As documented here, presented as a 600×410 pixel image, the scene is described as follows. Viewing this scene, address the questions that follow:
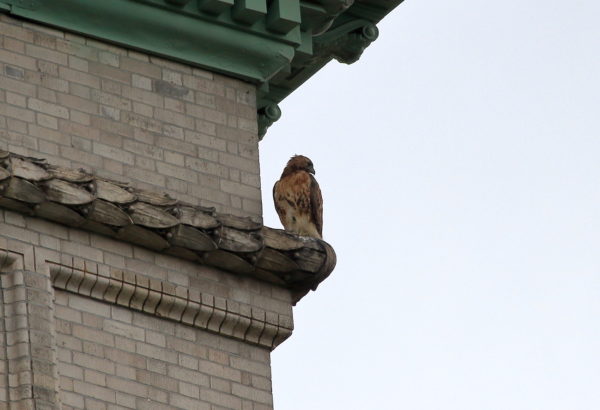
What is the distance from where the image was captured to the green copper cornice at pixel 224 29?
95.9ft

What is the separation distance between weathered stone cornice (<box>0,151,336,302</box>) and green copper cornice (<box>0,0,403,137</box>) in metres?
1.68

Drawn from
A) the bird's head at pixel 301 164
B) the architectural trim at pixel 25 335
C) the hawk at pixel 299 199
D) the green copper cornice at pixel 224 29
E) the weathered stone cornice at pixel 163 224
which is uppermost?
the green copper cornice at pixel 224 29

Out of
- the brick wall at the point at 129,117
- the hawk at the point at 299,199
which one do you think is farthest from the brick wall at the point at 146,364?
the hawk at the point at 299,199

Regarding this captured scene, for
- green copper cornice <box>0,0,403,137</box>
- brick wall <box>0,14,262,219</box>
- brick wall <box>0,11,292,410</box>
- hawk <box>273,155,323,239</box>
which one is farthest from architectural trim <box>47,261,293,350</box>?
green copper cornice <box>0,0,403,137</box>

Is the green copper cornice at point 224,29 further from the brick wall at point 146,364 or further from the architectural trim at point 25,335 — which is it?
the brick wall at point 146,364

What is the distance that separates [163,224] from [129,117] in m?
1.26

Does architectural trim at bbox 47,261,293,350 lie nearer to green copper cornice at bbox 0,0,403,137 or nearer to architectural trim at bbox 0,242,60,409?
architectural trim at bbox 0,242,60,409

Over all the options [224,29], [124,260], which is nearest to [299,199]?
[224,29]

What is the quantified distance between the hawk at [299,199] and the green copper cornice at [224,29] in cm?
86

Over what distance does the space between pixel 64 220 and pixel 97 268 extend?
484mm

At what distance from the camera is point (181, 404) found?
2784 cm

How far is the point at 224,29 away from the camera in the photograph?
98.4 ft

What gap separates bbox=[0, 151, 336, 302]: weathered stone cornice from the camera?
27.7 m

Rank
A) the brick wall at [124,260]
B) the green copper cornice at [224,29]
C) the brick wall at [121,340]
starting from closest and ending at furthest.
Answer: the brick wall at [121,340]
the brick wall at [124,260]
the green copper cornice at [224,29]
